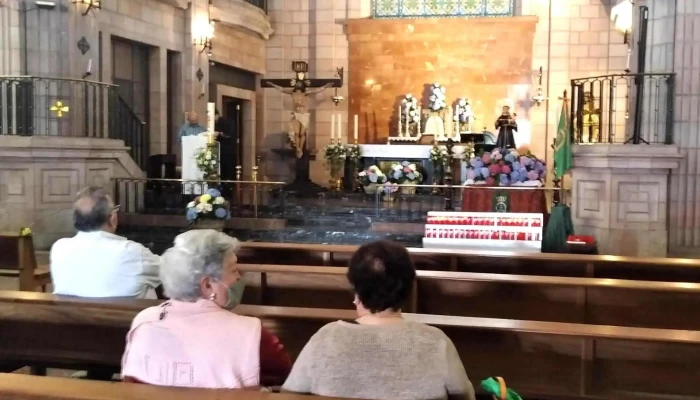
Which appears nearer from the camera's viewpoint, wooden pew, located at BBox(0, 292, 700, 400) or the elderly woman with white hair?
the elderly woman with white hair

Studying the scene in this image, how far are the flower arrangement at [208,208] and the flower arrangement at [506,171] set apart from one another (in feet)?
9.79

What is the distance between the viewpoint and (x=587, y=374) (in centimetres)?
322

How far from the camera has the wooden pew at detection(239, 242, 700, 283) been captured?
4.94 metres

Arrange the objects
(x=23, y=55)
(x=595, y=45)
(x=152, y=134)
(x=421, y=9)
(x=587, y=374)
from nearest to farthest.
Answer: (x=587, y=374) → (x=23, y=55) → (x=152, y=134) → (x=595, y=45) → (x=421, y=9)

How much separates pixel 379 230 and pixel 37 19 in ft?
17.2

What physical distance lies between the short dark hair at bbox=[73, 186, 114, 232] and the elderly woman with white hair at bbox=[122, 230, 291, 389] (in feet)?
3.68

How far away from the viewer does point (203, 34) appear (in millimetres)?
12812

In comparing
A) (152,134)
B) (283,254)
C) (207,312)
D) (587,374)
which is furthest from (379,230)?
(207,312)

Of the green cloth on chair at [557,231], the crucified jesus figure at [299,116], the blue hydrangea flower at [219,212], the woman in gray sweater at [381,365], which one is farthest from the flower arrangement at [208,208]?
the woman in gray sweater at [381,365]

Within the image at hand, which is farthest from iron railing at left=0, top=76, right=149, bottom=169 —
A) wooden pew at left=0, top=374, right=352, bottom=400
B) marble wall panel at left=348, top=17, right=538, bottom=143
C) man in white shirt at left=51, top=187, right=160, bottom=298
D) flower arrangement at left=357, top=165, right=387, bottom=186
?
wooden pew at left=0, top=374, right=352, bottom=400

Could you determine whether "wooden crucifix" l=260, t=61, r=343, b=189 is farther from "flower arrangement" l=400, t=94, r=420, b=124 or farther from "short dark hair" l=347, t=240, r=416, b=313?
"short dark hair" l=347, t=240, r=416, b=313

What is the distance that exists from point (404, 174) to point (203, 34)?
4.30m

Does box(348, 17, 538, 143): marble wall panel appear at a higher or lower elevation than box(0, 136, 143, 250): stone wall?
higher

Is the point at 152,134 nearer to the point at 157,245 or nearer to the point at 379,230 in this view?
the point at 157,245
